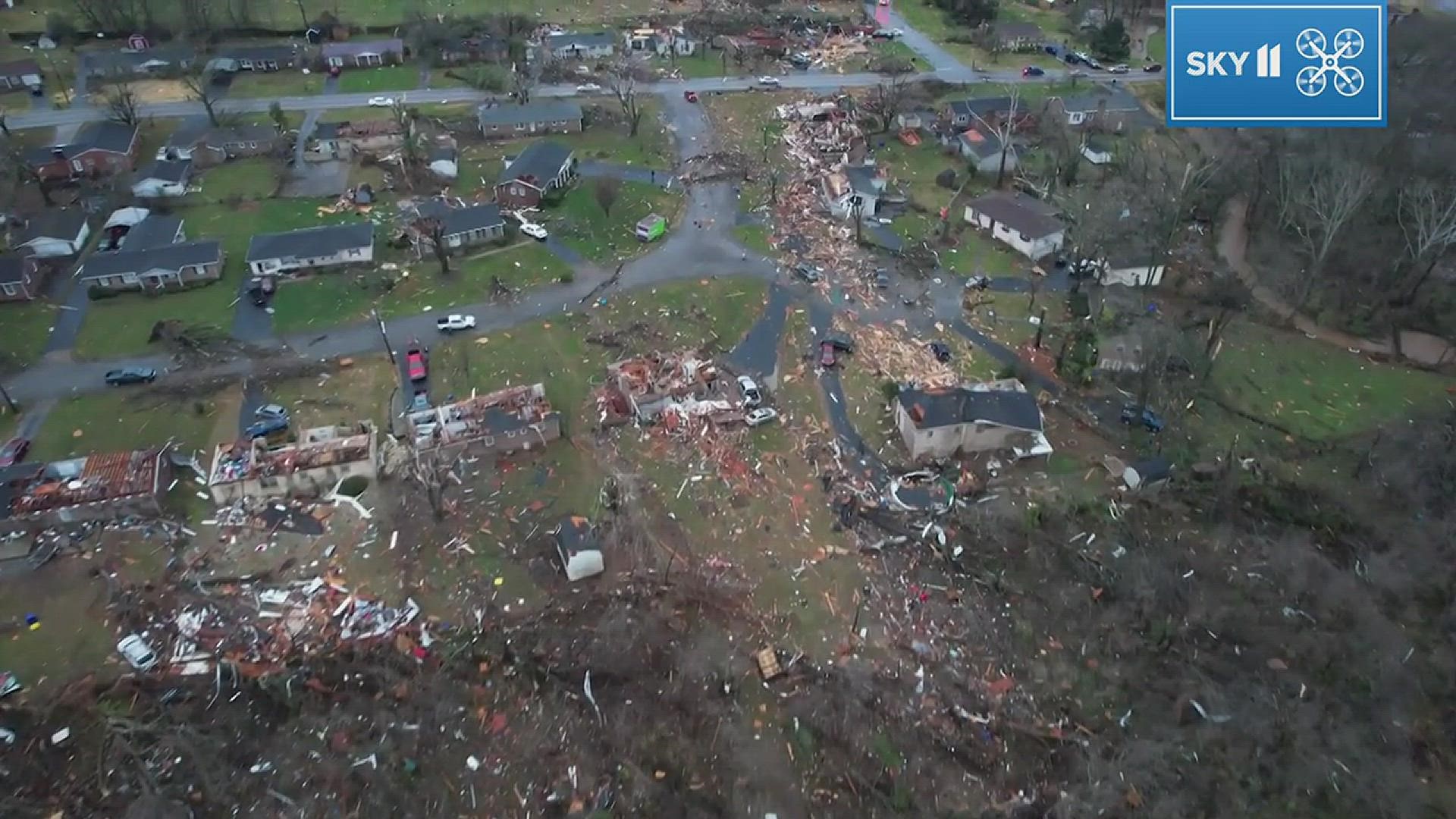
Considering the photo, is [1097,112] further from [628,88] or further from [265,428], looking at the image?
[265,428]

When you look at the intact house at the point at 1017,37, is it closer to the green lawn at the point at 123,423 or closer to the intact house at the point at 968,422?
the intact house at the point at 968,422

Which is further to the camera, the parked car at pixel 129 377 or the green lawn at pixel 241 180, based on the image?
the green lawn at pixel 241 180

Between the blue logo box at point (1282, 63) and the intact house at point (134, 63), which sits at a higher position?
the intact house at point (134, 63)

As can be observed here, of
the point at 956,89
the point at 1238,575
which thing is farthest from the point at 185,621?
the point at 956,89

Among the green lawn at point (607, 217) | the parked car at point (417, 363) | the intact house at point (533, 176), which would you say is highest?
the intact house at point (533, 176)

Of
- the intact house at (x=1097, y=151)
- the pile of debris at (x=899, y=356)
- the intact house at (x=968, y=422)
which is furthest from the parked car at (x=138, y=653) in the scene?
the intact house at (x=1097, y=151)

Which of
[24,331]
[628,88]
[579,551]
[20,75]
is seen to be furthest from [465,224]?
[20,75]
